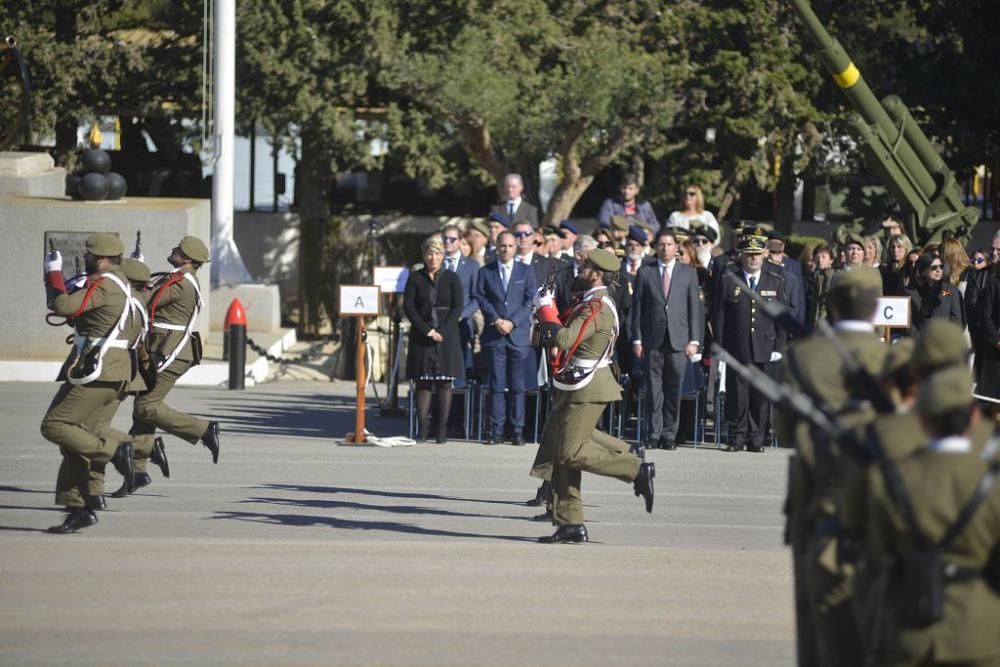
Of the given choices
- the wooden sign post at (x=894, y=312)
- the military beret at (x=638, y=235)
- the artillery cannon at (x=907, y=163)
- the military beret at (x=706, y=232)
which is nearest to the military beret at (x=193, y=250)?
the military beret at (x=638, y=235)

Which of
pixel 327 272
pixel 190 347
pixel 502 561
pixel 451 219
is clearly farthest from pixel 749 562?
pixel 451 219

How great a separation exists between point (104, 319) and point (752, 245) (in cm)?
643

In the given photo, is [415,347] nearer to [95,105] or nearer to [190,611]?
[190,611]

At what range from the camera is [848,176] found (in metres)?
27.4

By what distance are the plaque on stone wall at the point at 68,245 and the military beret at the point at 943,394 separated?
1564cm

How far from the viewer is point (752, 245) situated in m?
15.9

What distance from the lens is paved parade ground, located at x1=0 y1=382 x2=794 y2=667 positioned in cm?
870

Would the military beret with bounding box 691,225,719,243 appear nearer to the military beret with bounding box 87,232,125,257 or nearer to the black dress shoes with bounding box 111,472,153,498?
the black dress shoes with bounding box 111,472,153,498

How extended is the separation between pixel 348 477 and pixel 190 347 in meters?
1.63

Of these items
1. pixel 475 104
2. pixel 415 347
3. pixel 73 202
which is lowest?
pixel 415 347

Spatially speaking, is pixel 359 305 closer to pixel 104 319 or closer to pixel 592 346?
pixel 104 319

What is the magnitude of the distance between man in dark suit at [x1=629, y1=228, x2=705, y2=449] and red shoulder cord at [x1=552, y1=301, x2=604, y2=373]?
13.6 feet

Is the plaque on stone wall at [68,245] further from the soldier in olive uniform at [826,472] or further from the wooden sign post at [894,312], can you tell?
the soldier in olive uniform at [826,472]

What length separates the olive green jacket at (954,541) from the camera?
19.2ft
